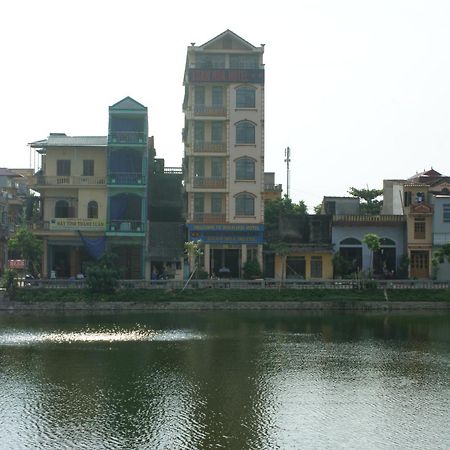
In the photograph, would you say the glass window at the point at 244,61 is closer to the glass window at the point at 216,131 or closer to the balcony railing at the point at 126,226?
the glass window at the point at 216,131

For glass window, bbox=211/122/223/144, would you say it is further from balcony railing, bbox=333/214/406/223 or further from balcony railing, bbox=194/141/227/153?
balcony railing, bbox=333/214/406/223

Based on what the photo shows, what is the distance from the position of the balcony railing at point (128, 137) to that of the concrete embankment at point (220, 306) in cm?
1379

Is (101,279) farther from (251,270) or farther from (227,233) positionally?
(227,233)

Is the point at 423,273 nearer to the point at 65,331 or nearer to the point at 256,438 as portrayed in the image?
the point at 65,331

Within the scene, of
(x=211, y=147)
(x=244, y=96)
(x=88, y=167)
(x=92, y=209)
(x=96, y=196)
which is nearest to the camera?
(x=96, y=196)

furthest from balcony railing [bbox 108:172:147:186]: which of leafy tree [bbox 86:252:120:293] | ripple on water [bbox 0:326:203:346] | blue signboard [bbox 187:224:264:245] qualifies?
ripple on water [bbox 0:326:203:346]

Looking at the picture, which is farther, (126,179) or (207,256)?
(207,256)

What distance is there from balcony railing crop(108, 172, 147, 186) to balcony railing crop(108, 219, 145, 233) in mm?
2901

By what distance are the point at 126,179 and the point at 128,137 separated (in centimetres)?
321

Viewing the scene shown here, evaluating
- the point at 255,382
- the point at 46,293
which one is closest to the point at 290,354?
the point at 255,382

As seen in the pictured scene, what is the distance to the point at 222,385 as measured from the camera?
2145cm

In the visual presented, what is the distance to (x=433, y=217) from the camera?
5094cm

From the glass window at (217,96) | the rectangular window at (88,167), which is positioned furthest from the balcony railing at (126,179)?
the glass window at (217,96)

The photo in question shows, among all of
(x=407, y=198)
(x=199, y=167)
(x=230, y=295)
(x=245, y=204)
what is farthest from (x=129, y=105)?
(x=407, y=198)
